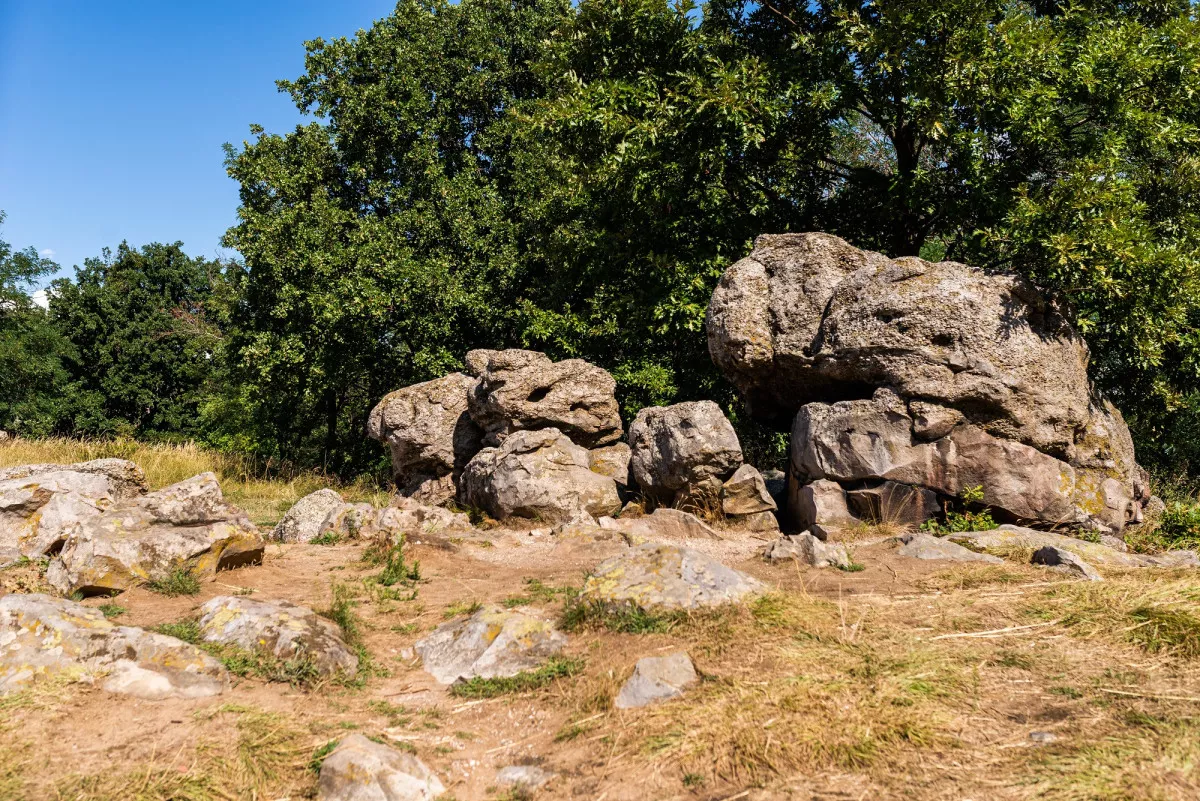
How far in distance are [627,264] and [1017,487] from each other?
8446 mm

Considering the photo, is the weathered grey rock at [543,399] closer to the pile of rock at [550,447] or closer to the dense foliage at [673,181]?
the pile of rock at [550,447]

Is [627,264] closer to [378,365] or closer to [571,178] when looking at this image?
[571,178]

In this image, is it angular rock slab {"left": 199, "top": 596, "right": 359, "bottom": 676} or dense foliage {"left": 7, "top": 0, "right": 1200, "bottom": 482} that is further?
dense foliage {"left": 7, "top": 0, "right": 1200, "bottom": 482}

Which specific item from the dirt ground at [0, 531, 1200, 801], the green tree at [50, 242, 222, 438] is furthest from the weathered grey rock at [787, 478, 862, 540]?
the green tree at [50, 242, 222, 438]

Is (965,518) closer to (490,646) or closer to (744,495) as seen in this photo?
(744,495)

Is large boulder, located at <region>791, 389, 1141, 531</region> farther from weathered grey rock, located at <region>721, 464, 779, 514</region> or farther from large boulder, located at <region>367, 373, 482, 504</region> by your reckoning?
large boulder, located at <region>367, 373, 482, 504</region>

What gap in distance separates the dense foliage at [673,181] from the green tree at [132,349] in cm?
777

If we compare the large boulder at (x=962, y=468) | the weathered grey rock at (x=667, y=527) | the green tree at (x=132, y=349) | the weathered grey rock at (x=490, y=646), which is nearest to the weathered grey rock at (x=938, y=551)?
the large boulder at (x=962, y=468)

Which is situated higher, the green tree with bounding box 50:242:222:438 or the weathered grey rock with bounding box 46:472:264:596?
the green tree with bounding box 50:242:222:438

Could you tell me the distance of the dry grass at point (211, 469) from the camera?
16141mm

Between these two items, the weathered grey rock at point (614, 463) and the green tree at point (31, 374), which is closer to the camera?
the weathered grey rock at point (614, 463)

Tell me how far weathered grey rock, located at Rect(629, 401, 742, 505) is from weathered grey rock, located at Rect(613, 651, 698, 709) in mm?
6223

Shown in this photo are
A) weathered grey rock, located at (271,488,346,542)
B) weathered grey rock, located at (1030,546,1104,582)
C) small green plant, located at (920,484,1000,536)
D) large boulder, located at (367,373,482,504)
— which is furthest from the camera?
large boulder, located at (367,373,482,504)

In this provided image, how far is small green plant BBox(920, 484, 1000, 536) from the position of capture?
1001cm
